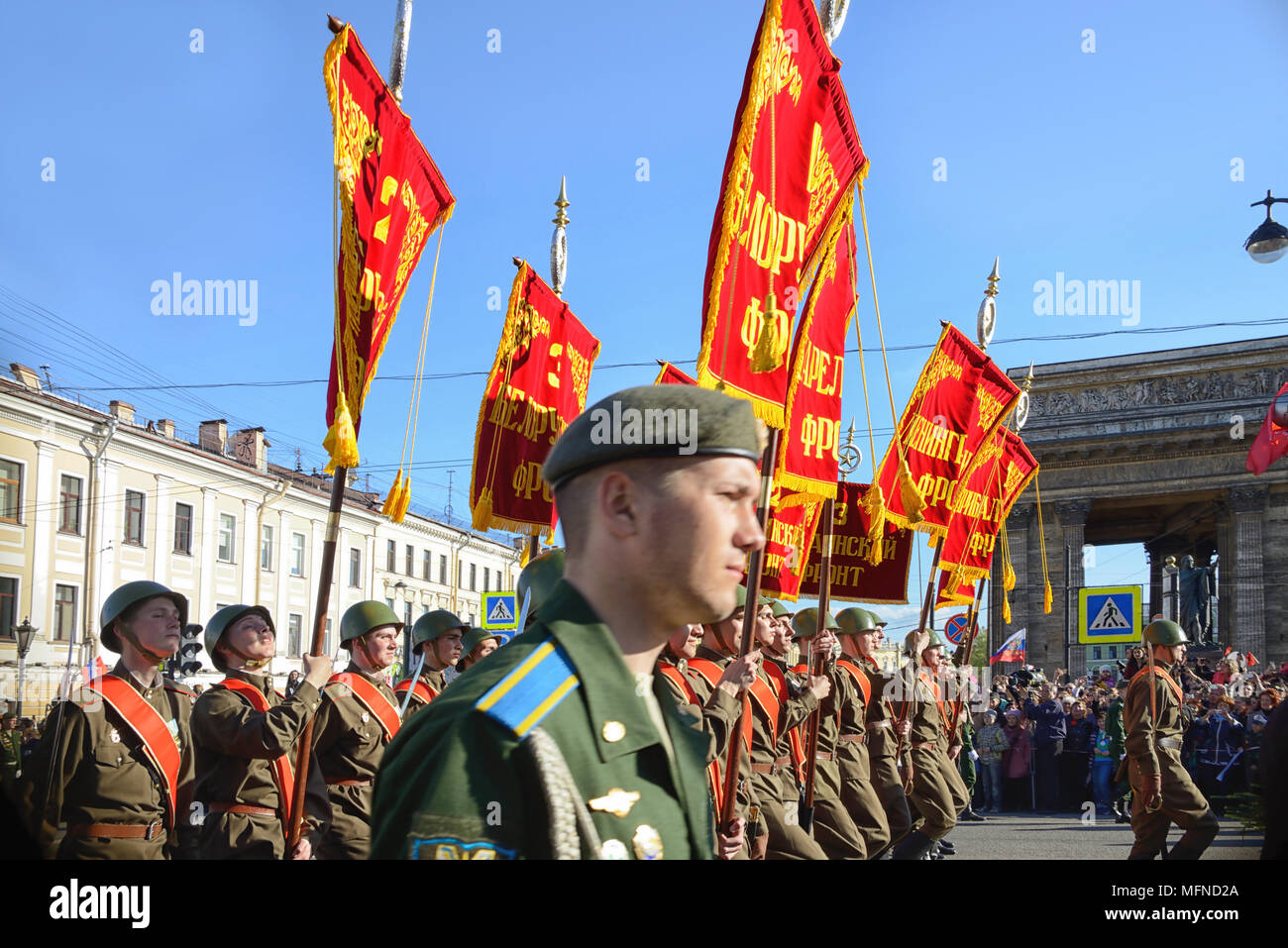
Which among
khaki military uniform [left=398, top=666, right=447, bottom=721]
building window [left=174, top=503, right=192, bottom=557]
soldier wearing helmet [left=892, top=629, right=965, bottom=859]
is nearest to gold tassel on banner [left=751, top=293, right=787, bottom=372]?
khaki military uniform [left=398, top=666, right=447, bottom=721]

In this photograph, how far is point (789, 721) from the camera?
7.68 m

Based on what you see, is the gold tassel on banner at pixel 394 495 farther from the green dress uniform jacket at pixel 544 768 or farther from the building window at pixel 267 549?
the building window at pixel 267 549

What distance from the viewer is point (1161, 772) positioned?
955cm

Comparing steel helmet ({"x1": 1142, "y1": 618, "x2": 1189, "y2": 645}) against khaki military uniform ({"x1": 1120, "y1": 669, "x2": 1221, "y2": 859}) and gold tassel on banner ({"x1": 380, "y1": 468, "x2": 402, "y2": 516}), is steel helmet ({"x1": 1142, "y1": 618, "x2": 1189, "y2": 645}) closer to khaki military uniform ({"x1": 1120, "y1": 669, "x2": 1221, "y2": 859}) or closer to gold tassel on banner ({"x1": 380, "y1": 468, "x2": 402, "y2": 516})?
khaki military uniform ({"x1": 1120, "y1": 669, "x2": 1221, "y2": 859})

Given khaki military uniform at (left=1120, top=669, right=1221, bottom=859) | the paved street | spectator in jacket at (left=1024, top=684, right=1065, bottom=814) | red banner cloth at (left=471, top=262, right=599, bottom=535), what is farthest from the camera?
spectator in jacket at (left=1024, top=684, right=1065, bottom=814)

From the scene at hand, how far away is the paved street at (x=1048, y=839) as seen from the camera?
1224 centimetres

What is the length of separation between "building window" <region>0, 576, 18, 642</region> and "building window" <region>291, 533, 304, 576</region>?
43.7 feet

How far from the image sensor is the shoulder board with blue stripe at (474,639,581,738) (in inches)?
64.9

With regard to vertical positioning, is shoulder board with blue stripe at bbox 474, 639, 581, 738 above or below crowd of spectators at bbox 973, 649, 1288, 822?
above

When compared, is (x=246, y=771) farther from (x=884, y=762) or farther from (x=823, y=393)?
(x=884, y=762)

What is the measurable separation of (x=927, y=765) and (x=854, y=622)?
1.61 meters

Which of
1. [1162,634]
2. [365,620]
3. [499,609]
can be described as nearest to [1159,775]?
[1162,634]

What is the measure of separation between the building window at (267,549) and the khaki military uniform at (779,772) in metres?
34.6
